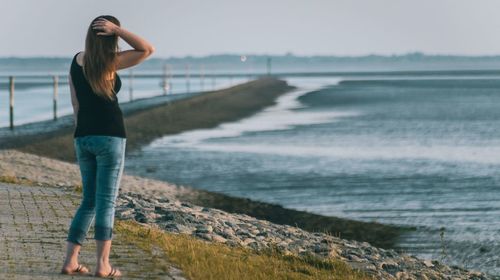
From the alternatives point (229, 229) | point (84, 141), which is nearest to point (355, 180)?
point (229, 229)

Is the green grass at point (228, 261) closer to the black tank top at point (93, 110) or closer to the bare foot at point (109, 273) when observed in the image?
the bare foot at point (109, 273)

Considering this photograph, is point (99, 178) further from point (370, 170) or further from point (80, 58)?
point (370, 170)

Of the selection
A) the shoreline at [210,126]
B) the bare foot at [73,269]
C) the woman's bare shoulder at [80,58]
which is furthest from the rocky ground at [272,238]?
the woman's bare shoulder at [80,58]

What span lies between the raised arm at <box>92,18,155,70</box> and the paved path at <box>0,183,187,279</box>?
203cm

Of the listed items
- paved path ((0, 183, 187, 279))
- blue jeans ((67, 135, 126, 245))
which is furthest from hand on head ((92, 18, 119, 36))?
paved path ((0, 183, 187, 279))

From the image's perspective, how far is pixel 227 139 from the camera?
147ft

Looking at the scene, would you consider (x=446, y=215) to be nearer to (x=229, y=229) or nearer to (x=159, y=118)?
(x=229, y=229)

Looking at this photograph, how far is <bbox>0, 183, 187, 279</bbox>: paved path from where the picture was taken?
958 cm

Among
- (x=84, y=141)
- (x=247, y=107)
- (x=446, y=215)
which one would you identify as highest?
(x=84, y=141)

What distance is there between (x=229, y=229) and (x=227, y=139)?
2963 cm

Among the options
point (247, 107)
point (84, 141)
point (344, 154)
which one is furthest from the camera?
point (247, 107)

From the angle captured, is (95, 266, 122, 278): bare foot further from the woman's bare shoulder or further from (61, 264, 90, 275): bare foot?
the woman's bare shoulder

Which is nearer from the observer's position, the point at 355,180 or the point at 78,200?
the point at 78,200

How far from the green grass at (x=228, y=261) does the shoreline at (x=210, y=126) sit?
5.99 metres
